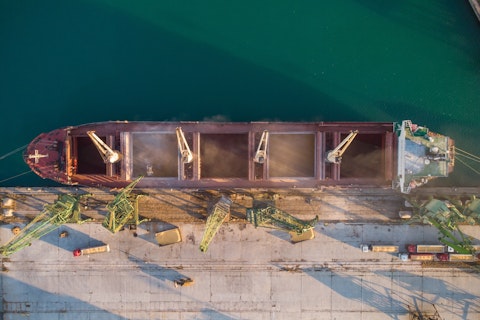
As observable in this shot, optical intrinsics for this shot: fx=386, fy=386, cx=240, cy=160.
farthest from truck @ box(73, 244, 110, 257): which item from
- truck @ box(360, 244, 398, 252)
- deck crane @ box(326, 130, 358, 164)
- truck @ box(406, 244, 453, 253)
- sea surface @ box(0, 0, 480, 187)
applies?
truck @ box(406, 244, 453, 253)

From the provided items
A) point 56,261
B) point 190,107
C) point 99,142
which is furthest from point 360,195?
point 56,261

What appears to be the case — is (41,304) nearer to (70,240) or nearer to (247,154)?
(70,240)

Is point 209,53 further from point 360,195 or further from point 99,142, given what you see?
point 360,195

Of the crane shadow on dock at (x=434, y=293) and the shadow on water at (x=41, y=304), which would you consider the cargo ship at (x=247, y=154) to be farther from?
the shadow on water at (x=41, y=304)

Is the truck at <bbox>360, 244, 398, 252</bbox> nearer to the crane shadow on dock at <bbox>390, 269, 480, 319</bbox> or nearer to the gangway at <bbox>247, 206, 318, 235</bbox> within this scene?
the crane shadow on dock at <bbox>390, 269, 480, 319</bbox>

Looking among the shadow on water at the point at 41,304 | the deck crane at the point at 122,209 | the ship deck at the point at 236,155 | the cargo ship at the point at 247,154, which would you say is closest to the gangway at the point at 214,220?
the cargo ship at the point at 247,154

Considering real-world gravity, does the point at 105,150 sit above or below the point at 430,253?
above

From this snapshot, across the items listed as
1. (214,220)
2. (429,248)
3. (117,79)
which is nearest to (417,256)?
(429,248)
